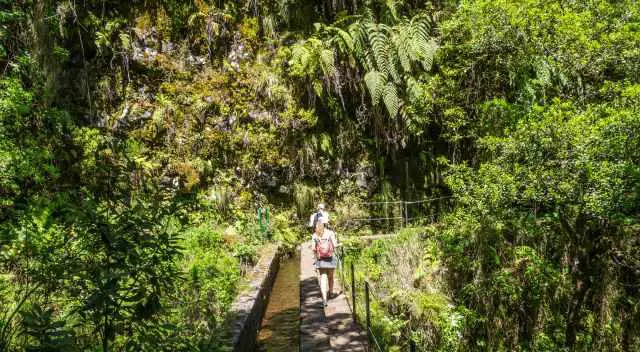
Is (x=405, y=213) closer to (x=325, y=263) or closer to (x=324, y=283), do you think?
(x=325, y=263)

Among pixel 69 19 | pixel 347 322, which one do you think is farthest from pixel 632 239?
pixel 69 19

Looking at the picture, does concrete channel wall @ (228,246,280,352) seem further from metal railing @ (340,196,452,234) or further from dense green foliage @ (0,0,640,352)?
metal railing @ (340,196,452,234)

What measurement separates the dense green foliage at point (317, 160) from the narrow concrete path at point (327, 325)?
58cm

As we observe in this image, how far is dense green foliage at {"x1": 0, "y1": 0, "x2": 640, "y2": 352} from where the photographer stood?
255 cm

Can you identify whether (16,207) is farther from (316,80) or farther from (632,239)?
(316,80)

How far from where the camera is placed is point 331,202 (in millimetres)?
14141

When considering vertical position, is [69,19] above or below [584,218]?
above

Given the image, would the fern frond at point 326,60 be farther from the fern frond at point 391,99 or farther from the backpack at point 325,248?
the backpack at point 325,248

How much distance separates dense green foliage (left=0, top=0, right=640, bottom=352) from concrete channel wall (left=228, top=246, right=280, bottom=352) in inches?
9.8

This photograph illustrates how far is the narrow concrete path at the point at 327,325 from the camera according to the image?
514cm

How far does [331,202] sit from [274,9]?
271 inches

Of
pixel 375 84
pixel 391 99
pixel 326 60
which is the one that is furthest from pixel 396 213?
pixel 326 60

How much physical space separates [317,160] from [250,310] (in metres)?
9.02

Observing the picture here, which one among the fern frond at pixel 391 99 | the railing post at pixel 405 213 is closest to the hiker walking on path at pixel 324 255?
the fern frond at pixel 391 99
